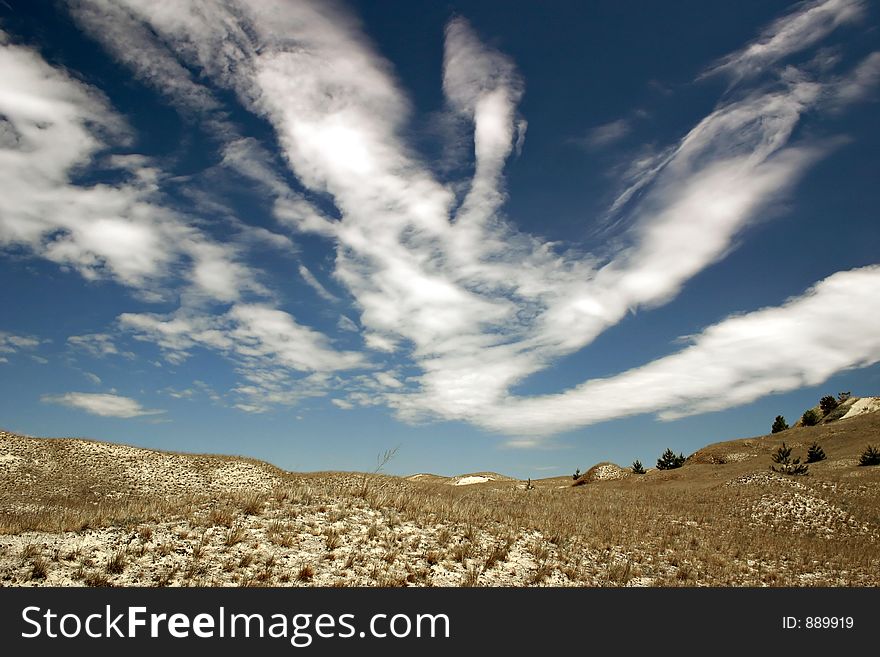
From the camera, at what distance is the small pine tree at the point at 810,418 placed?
66.5 m

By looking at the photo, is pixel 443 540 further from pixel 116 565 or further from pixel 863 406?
pixel 863 406

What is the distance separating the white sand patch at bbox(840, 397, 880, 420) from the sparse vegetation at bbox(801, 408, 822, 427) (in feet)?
16.1

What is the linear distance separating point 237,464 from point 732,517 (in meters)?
46.0

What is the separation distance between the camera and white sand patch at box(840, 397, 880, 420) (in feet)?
197

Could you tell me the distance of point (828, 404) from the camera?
221 ft

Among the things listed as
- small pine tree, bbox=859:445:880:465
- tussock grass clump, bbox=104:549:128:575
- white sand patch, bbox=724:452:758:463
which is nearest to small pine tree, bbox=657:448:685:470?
white sand patch, bbox=724:452:758:463

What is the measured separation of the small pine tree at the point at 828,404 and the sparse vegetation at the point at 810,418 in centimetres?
119

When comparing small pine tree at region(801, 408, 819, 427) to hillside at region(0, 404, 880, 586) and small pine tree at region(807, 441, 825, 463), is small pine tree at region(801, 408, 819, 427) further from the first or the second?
hillside at region(0, 404, 880, 586)

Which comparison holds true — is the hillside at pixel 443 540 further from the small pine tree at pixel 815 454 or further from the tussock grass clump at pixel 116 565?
the small pine tree at pixel 815 454

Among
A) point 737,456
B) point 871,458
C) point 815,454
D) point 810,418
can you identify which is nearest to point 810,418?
point 810,418

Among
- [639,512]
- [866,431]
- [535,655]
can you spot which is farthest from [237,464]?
[866,431]

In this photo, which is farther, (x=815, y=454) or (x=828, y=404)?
(x=828, y=404)

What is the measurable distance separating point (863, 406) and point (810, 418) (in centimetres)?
697

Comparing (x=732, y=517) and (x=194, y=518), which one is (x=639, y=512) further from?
(x=194, y=518)
